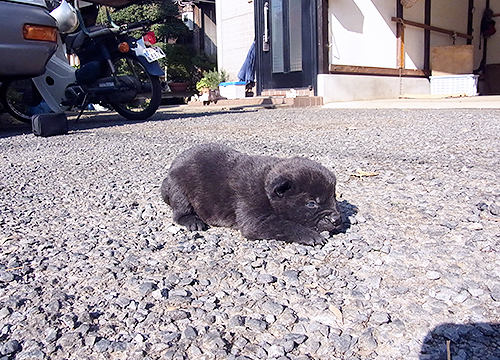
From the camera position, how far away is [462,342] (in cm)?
119

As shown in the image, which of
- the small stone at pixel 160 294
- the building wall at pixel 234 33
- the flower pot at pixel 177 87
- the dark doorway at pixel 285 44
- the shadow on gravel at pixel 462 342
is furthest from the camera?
the flower pot at pixel 177 87

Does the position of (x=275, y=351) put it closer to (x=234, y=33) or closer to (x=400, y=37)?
(x=400, y=37)

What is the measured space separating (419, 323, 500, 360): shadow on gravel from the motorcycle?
20.9ft

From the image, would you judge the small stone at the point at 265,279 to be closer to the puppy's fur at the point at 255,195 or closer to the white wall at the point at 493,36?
the puppy's fur at the point at 255,195

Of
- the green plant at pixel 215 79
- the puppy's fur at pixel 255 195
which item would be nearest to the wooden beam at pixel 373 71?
the green plant at pixel 215 79

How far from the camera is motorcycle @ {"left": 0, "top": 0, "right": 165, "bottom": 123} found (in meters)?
6.80

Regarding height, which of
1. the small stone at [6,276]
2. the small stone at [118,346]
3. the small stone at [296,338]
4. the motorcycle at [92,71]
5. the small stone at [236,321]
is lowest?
the small stone at [296,338]

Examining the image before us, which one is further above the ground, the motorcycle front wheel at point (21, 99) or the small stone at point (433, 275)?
the motorcycle front wheel at point (21, 99)

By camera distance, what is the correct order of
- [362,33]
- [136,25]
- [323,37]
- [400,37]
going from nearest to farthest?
[136,25]
[323,37]
[362,33]
[400,37]

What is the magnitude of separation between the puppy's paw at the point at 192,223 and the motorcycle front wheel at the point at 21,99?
585cm

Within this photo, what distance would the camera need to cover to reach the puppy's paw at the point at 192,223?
216cm

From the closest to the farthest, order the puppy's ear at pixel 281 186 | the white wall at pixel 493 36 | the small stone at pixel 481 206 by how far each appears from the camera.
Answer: the puppy's ear at pixel 281 186
the small stone at pixel 481 206
the white wall at pixel 493 36

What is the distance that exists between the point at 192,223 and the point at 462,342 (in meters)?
1.31

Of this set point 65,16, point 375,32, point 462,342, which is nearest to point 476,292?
point 462,342
